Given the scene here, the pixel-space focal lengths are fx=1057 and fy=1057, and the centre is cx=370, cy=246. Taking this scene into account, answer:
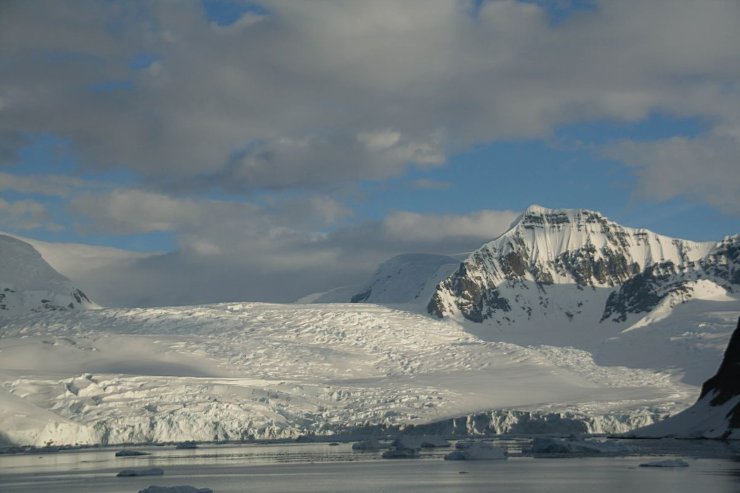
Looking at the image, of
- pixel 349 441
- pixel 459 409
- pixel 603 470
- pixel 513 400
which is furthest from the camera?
pixel 513 400

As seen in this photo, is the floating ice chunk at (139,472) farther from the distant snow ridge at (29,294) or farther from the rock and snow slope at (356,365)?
the distant snow ridge at (29,294)

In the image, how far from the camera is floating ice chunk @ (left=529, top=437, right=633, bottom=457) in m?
64.8

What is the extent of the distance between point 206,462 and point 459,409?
52.8 meters

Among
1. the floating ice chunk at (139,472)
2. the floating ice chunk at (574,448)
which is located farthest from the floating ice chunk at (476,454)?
the floating ice chunk at (139,472)

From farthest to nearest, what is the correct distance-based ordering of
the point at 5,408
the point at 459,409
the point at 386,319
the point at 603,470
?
the point at 386,319
the point at 459,409
the point at 5,408
the point at 603,470

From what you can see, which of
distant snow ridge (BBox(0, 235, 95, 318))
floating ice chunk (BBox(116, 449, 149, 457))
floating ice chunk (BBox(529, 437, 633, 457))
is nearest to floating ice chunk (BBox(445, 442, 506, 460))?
floating ice chunk (BBox(529, 437, 633, 457))

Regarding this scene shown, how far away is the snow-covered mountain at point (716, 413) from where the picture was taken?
73.9 meters

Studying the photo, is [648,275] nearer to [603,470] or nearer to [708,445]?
[708,445]

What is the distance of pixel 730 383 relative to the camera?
78125 mm

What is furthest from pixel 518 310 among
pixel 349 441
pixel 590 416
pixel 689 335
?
pixel 349 441

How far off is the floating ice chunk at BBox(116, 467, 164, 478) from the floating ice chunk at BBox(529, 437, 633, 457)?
25.6 meters

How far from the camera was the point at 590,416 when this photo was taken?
105312 millimetres

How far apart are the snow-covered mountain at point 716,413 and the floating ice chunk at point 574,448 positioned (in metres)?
10.8

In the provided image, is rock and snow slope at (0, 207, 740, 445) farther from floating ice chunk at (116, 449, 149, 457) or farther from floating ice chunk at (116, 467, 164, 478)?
floating ice chunk at (116, 467, 164, 478)
